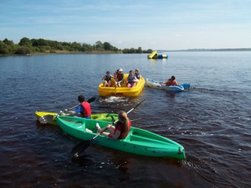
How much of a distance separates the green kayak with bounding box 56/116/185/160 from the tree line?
91.0 meters

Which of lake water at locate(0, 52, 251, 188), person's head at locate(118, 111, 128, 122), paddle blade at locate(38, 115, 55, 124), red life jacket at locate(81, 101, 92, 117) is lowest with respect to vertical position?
Answer: lake water at locate(0, 52, 251, 188)

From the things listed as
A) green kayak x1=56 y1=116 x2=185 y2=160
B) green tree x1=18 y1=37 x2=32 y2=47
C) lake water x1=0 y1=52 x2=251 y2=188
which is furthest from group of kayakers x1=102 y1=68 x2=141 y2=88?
green tree x1=18 y1=37 x2=32 y2=47

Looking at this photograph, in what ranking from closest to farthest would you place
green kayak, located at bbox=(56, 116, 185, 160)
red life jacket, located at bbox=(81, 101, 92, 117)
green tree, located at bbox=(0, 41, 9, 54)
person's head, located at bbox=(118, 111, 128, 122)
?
1. green kayak, located at bbox=(56, 116, 185, 160)
2. person's head, located at bbox=(118, 111, 128, 122)
3. red life jacket, located at bbox=(81, 101, 92, 117)
4. green tree, located at bbox=(0, 41, 9, 54)

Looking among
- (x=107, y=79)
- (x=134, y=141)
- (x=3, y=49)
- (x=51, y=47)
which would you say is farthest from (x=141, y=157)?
(x=51, y=47)

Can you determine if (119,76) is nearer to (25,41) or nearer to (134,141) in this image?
(134,141)

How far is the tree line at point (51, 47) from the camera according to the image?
316 feet

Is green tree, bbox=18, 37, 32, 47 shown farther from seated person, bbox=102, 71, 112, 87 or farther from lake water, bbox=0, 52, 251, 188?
lake water, bbox=0, 52, 251, 188

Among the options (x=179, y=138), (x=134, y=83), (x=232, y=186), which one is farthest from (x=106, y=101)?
(x=232, y=186)

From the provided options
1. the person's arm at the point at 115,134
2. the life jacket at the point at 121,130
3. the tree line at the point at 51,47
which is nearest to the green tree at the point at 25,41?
the tree line at the point at 51,47

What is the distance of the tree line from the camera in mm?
96188

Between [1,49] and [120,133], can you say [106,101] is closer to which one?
[120,133]

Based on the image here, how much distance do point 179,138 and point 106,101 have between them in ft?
23.5

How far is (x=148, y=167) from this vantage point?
859 centimetres

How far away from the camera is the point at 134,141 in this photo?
31.4ft
